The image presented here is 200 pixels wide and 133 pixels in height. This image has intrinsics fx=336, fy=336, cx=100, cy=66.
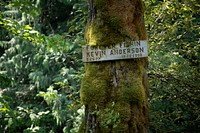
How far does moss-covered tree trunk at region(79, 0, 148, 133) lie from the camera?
2.71m

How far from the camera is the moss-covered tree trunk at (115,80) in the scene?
2.71 meters

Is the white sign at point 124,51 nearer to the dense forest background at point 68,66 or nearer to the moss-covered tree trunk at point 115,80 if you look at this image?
the moss-covered tree trunk at point 115,80

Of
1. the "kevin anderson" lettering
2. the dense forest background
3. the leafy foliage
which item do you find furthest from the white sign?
the leafy foliage

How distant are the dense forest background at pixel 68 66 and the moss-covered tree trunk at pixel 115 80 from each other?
1287 mm

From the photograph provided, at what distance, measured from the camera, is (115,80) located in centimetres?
277

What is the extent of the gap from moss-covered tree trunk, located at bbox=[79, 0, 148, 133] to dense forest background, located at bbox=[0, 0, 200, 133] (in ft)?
4.22

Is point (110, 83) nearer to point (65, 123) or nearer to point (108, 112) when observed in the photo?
point (108, 112)

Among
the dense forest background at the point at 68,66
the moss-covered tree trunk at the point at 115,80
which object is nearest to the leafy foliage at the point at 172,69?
the dense forest background at the point at 68,66

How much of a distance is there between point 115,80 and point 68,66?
210 inches

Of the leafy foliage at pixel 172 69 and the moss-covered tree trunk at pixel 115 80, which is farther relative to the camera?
the leafy foliage at pixel 172 69

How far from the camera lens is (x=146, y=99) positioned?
2.89 metres

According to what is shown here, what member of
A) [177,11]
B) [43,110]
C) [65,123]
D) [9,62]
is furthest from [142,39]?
[9,62]

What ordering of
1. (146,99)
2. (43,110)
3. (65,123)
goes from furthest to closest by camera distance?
(43,110)
(65,123)
(146,99)

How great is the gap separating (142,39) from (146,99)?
0.53 metres
